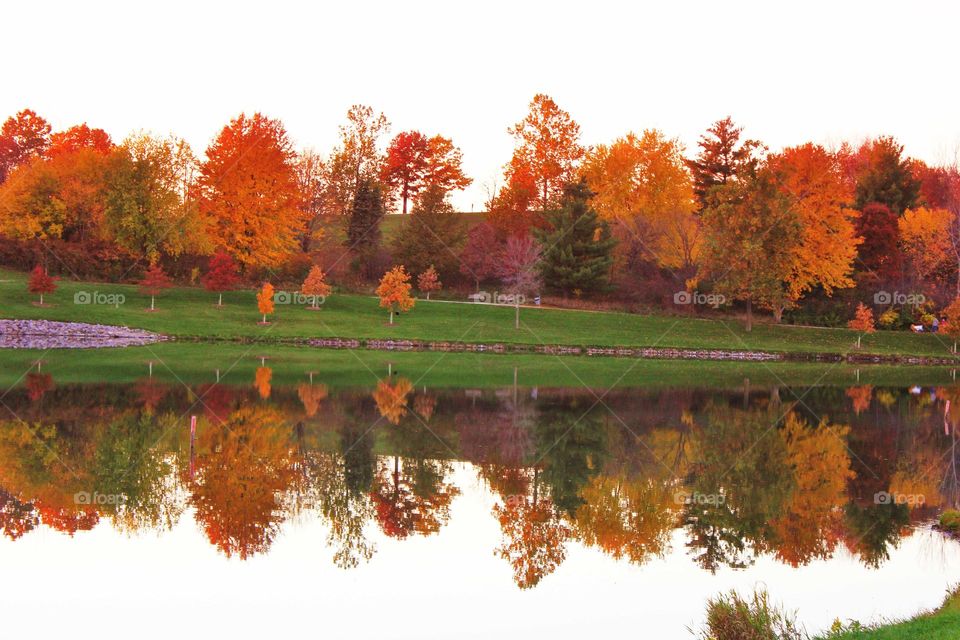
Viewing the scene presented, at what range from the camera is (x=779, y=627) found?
980 cm

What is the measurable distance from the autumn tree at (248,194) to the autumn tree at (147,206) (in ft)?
4.78

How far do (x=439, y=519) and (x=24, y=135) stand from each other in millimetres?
91807

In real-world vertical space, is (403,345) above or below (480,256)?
below

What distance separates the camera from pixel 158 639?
33.2 feet

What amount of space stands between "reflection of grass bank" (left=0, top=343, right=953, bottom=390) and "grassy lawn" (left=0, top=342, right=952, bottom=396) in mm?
38

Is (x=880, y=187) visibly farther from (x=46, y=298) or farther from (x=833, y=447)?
(x=46, y=298)

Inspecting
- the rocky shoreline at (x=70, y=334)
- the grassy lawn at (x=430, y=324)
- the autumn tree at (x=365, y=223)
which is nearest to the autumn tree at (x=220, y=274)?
the grassy lawn at (x=430, y=324)

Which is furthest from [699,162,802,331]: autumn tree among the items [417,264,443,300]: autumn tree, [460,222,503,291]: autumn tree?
[417,264,443,300]: autumn tree
